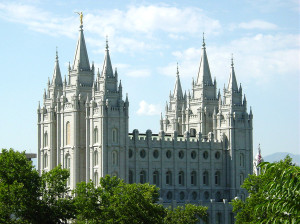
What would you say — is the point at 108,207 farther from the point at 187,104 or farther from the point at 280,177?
the point at 187,104

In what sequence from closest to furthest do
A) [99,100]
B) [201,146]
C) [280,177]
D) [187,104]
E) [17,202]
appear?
[280,177]
[17,202]
[99,100]
[201,146]
[187,104]

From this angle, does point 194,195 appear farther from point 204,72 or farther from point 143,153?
A: point 204,72

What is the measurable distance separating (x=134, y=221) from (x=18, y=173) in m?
14.0

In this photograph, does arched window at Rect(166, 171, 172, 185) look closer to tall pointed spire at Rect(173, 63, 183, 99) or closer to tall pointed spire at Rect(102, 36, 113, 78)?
tall pointed spire at Rect(102, 36, 113, 78)

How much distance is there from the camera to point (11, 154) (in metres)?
77.5

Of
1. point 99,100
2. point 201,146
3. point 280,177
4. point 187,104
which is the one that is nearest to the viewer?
point 280,177

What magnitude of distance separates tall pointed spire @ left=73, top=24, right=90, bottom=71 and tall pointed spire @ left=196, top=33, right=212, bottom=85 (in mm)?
23093

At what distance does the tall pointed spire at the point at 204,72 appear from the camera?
126938 mm

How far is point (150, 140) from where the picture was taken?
112 metres

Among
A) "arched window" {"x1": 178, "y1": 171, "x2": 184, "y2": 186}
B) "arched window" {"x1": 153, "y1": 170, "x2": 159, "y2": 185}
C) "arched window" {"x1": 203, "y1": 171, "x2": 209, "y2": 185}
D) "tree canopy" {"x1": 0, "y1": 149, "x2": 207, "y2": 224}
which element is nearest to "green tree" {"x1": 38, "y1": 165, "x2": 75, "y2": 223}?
"tree canopy" {"x1": 0, "y1": 149, "x2": 207, "y2": 224}

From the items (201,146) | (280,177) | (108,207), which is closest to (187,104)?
(201,146)

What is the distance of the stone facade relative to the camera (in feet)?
351

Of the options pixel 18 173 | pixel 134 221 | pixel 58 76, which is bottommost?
pixel 134 221

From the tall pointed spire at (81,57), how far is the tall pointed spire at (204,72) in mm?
23093
